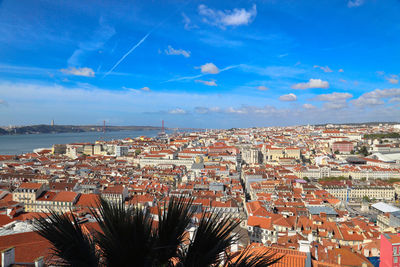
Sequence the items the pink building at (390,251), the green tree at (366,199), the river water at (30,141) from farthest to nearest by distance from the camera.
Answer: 1. the river water at (30,141)
2. the green tree at (366,199)
3. the pink building at (390,251)

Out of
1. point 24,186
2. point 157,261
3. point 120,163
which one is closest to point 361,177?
point 120,163

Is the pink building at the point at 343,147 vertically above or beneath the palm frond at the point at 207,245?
beneath

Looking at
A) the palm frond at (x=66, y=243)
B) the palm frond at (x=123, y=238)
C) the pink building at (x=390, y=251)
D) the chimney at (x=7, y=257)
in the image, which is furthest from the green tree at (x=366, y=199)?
the palm frond at (x=66, y=243)

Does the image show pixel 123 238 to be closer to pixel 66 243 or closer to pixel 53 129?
pixel 66 243

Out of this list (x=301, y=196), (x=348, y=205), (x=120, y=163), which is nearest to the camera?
(x=301, y=196)

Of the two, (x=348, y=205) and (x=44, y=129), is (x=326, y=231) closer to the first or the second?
(x=348, y=205)

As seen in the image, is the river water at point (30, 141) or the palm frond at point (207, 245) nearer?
the palm frond at point (207, 245)

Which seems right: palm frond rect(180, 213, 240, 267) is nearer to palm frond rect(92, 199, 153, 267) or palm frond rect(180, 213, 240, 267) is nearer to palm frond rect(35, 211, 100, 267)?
palm frond rect(92, 199, 153, 267)

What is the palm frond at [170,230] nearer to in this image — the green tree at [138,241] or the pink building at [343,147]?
the green tree at [138,241]

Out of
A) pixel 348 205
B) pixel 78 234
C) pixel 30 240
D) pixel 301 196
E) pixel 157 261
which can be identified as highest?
pixel 78 234
